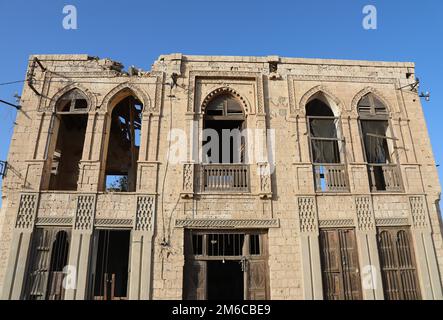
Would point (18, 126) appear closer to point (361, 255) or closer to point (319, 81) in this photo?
point (319, 81)

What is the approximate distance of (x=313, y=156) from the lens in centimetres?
1180

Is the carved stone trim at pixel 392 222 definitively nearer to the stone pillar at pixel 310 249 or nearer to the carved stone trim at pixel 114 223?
the stone pillar at pixel 310 249

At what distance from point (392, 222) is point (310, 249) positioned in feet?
8.90

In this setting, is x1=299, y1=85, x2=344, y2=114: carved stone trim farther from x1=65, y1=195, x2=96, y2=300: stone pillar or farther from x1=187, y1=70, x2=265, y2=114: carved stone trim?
x1=65, y1=195, x2=96, y2=300: stone pillar

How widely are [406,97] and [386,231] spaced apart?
4.88m

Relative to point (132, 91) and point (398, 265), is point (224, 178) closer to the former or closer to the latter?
point (132, 91)

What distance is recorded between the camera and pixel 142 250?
987cm

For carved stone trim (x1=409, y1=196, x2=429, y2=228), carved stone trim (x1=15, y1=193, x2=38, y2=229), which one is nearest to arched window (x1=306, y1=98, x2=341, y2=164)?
carved stone trim (x1=409, y1=196, x2=429, y2=228)

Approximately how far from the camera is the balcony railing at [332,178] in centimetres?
1107

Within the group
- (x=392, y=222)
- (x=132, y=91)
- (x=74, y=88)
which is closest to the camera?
(x=392, y=222)

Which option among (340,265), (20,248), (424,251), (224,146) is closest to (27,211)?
(20,248)

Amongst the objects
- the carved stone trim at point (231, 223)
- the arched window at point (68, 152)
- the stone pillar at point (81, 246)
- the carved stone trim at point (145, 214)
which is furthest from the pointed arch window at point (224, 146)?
the arched window at point (68, 152)
